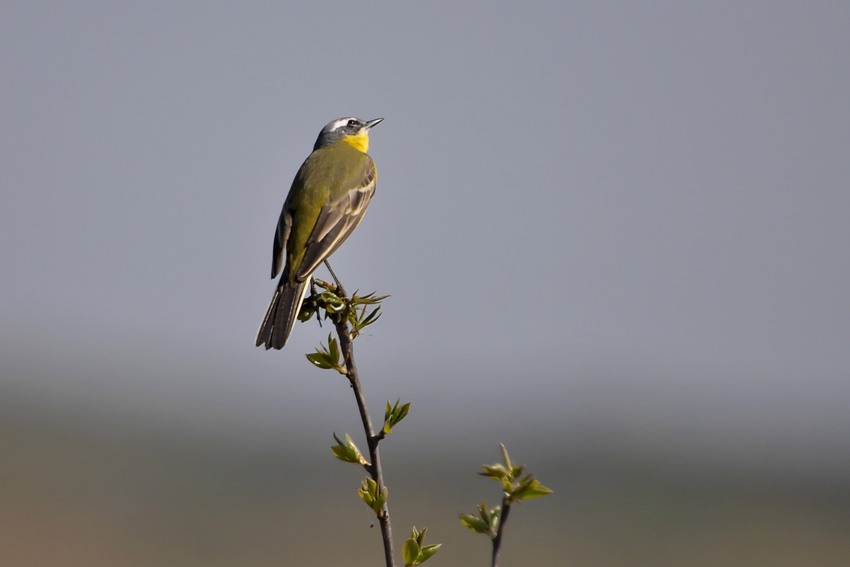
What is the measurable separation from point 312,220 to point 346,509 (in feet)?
146

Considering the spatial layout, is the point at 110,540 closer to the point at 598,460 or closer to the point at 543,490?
the point at 598,460

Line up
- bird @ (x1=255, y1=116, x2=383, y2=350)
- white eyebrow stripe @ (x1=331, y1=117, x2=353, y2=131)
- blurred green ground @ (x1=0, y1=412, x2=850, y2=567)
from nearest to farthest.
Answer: bird @ (x1=255, y1=116, x2=383, y2=350), white eyebrow stripe @ (x1=331, y1=117, x2=353, y2=131), blurred green ground @ (x1=0, y1=412, x2=850, y2=567)

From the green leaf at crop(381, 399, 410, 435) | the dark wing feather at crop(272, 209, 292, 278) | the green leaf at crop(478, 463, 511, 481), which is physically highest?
the dark wing feather at crop(272, 209, 292, 278)

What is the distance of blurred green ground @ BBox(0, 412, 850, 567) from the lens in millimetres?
39875

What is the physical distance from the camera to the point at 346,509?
167ft

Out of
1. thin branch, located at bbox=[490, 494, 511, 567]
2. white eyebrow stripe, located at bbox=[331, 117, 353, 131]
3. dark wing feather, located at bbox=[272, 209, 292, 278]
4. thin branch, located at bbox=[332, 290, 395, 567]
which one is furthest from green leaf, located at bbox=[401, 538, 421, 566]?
white eyebrow stripe, located at bbox=[331, 117, 353, 131]

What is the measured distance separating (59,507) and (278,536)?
9795mm

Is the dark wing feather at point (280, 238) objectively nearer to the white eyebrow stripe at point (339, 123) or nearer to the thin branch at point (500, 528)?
the white eyebrow stripe at point (339, 123)

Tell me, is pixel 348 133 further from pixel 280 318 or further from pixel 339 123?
pixel 280 318

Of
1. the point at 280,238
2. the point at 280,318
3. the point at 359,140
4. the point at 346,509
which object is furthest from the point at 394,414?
the point at 346,509

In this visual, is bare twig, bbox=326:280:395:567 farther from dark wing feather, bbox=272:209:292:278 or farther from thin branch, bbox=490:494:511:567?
dark wing feather, bbox=272:209:292:278

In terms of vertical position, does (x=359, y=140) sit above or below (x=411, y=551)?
above

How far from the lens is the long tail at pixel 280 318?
5518mm

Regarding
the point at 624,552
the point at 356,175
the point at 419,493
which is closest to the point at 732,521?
the point at 624,552
